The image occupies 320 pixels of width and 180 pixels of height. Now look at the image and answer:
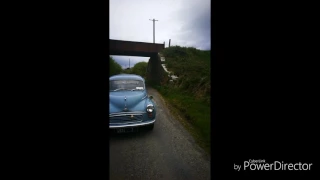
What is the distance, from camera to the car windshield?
5.05 metres

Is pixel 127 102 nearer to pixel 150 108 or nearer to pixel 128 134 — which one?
pixel 150 108

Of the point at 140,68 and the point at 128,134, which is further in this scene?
the point at 140,68

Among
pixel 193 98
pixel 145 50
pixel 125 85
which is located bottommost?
pixel 193 98

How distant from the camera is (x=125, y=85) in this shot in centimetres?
514

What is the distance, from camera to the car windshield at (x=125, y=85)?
5051mm

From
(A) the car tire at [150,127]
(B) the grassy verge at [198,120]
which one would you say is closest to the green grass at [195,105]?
(B) the grassy verge at [198,120]
